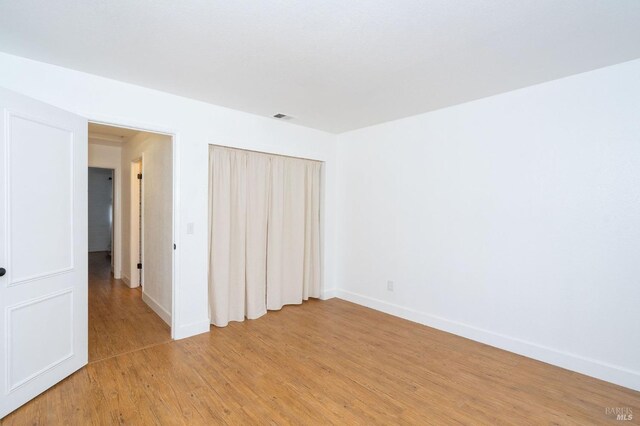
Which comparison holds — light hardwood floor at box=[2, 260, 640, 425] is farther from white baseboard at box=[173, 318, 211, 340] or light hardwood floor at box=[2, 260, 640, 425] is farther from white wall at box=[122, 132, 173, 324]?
white wall at box=[122, 132, 173, 324]

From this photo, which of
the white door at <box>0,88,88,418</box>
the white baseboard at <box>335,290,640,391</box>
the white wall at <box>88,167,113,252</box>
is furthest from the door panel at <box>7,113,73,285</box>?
the white wall at <box>88,167,113,252</box>

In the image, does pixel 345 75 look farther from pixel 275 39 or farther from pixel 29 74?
A: pixel 29 74

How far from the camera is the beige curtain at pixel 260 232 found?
3.71 m

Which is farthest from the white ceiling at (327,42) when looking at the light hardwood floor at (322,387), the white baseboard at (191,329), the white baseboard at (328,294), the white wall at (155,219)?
the white baseboard at (328,294)

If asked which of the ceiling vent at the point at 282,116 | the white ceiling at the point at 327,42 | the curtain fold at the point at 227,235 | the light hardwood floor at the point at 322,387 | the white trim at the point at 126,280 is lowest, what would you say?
the light hardwood floor at the point at 322,387

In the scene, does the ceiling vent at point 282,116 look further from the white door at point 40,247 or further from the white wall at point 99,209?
the white wall at point 99,209

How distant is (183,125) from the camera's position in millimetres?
3348

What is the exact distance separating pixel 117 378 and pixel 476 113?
14.1 ft

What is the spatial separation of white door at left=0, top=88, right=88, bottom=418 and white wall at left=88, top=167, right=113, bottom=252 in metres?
8.10

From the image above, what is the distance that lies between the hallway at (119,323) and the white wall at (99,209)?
4.96 m

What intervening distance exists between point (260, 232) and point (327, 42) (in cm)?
256

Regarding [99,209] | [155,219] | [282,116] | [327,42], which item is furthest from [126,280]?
[327,42]

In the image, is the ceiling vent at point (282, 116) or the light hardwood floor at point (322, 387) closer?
the light hardwood floor at point (322, 387)

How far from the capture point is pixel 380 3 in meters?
1.78
